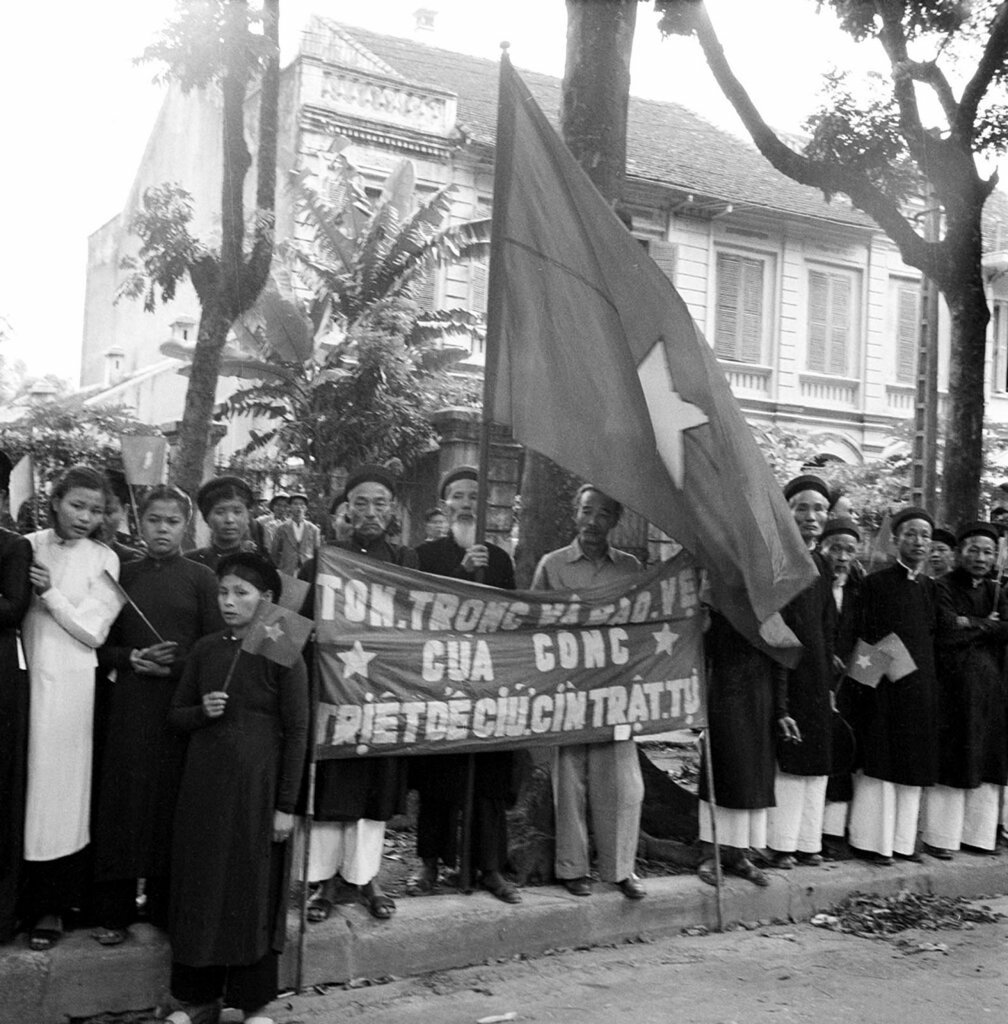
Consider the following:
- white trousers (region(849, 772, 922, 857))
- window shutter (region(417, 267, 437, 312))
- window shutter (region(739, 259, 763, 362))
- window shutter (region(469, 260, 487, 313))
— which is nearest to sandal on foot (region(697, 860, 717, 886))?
white trousers (region(849, 772, 922, 857))

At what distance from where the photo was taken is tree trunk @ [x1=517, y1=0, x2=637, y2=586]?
7.25 meters

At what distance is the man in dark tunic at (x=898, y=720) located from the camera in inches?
281

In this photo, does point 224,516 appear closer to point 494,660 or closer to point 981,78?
point 494,660

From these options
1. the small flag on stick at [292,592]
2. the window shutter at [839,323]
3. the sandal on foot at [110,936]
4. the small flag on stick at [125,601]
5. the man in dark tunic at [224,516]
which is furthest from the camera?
the window shutter at [839,323]

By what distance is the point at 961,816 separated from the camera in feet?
24.7

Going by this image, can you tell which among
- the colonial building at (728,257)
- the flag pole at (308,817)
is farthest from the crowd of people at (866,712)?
the colonial building at (728,257)

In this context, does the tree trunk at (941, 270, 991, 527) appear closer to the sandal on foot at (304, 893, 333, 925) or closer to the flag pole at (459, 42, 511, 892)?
the flag pole at (459, 42, 511, 892)

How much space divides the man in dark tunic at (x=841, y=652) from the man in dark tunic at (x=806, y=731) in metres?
0.25

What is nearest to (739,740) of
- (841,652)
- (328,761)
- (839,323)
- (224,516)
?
(841,652)

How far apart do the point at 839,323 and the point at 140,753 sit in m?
21.8

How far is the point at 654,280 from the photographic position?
589 cm

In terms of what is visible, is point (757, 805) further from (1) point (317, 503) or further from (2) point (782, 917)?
(1) point (317, 503)

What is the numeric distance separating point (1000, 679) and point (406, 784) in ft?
12.4

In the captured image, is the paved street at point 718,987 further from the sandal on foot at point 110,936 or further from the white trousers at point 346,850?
the sandal on foot at point 110,936
